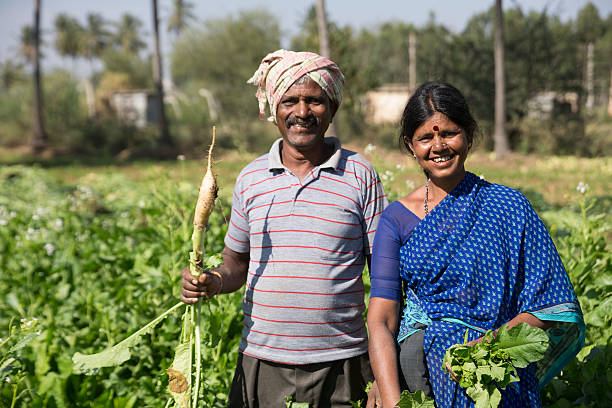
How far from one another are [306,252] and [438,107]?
0.60 meters

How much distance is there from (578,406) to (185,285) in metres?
1.51

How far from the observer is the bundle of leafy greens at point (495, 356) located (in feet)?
3.92

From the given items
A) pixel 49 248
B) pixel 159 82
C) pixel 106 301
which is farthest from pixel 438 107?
pixel 159 82

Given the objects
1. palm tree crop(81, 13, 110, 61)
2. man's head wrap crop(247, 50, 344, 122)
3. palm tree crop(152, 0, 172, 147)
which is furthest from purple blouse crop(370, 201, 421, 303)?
palm tree crop(81, 13, 110, 61)

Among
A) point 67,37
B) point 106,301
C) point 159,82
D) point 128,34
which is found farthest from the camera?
point 128,34

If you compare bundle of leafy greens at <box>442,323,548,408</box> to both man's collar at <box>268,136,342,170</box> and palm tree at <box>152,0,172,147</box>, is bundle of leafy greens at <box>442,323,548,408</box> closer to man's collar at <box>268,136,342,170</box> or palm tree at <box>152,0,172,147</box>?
man's collar at <box>268,136,342,170</box>

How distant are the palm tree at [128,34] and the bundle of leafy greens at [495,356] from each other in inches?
3164

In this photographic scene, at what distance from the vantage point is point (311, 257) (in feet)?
5.56

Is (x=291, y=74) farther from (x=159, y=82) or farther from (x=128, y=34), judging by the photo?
(x=128, y=34)

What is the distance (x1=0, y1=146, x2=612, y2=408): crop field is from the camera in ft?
7.00

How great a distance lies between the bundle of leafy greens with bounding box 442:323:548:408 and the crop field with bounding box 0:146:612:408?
29.5 inches

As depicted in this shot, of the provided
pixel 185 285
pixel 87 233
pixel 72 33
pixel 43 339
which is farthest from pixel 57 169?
pixel 72 33

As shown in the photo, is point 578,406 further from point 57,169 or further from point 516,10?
point 516,10

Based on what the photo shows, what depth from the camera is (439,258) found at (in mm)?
1365
